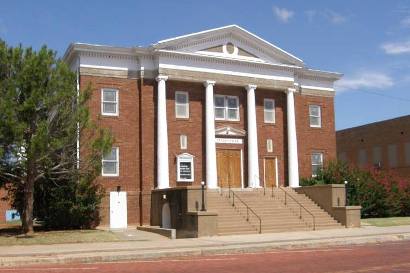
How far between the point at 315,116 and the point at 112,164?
14.6 m

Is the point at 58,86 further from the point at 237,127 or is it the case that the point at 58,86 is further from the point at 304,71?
the point at 304,71

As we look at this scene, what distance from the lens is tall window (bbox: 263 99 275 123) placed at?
37062mm

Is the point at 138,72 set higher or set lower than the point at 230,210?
higher

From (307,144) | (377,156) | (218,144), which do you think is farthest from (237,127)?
(377,156)

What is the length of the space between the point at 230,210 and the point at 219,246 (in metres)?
8.27

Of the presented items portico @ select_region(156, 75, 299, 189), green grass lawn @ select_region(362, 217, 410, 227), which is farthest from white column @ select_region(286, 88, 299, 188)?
green grass lawn @ select_region(362, 217, 410, 227)

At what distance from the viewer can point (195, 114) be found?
113 ft

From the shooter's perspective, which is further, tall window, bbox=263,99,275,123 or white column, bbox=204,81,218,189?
tall window, bbox=263,99,275,123

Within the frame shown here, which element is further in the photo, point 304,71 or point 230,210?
point 304,71

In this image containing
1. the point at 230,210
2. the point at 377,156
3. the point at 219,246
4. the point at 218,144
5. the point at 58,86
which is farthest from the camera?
the point at 377,156

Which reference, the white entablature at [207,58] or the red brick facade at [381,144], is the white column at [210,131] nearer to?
the white entablature at [207,58]

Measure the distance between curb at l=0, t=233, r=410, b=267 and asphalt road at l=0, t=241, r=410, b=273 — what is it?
769 mm

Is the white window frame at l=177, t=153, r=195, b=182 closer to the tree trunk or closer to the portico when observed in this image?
the portico

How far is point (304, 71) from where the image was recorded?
126 ft
